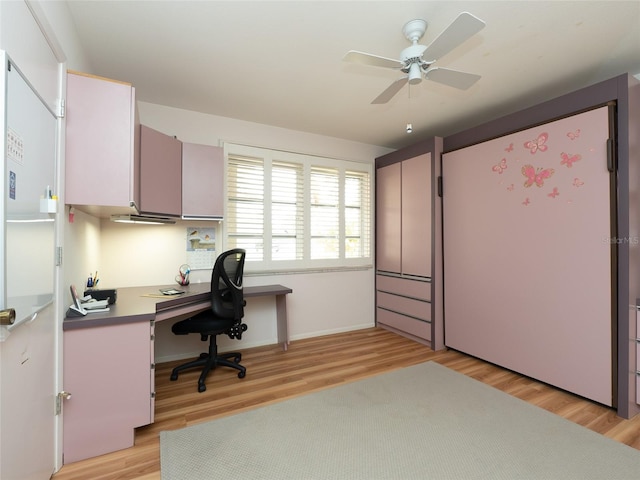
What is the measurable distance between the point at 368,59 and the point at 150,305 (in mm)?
2172

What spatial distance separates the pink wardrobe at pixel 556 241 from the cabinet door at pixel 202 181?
259 cm

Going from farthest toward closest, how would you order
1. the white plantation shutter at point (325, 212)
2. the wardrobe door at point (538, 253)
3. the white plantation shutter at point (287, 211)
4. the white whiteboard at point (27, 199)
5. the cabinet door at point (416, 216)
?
the white plantation shutter at point (325, 212)
the white plantation shutter at point (287, 211)
the cabinet door at point (416, 216)
the wardrobe door at point (538, 253)
the white whiteboard at point (27, 199)

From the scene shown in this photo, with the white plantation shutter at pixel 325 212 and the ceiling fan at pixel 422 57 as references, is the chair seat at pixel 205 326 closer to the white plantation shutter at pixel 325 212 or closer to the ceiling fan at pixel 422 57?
the white plantation shutter at pixel 325 212

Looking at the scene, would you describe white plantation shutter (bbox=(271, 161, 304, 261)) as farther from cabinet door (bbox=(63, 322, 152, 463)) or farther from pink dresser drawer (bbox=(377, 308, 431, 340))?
cabinet door (bbox=(63, 322, 152, 463))

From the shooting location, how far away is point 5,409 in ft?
3.78

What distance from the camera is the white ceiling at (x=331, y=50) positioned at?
188 centimetres

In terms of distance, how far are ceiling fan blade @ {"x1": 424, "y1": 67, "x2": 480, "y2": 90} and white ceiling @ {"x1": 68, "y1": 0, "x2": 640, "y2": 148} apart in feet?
0.98

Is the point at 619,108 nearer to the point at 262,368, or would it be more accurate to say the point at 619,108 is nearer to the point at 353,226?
the point at 353,226

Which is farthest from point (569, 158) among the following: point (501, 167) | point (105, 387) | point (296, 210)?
point (105, 387)

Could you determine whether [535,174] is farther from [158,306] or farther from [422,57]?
[158,306]

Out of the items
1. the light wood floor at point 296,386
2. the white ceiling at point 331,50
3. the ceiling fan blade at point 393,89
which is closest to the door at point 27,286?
the light wood floor at point 296,386

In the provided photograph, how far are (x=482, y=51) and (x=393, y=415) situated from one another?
277 cm

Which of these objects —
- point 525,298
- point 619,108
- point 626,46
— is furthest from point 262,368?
point 626,46

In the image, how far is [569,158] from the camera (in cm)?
247
